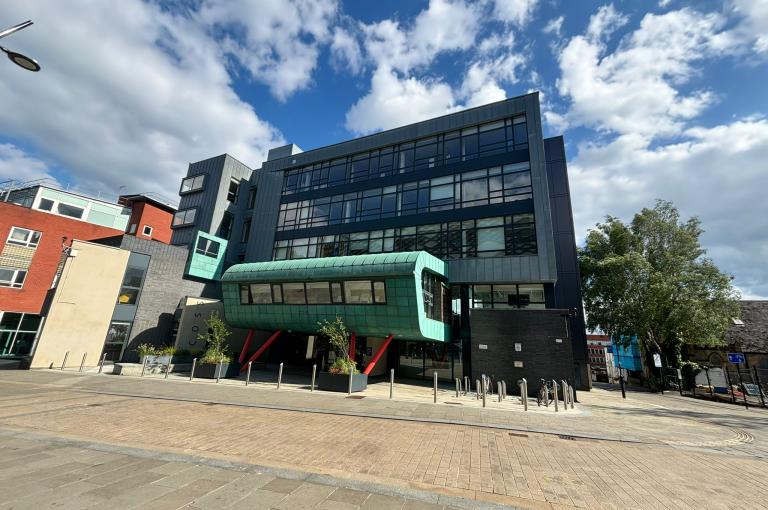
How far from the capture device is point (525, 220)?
908 inches

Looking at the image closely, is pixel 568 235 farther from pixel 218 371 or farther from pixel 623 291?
pixel 218 371

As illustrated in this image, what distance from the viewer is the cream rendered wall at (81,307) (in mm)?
21922

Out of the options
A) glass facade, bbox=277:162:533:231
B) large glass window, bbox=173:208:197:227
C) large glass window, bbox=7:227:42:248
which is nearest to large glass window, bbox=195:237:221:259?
large glass window, bbox=173:208:197:227

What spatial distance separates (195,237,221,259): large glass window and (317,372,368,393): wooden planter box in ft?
72.9

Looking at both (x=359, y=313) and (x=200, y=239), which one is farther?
(x=200, y=239)

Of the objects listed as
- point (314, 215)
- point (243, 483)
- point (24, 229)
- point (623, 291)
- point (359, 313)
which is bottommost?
point (243, 483)

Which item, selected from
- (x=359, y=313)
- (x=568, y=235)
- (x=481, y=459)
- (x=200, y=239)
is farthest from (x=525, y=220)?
(x=200, y=239)

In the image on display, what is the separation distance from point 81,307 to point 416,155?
2896 centimetres

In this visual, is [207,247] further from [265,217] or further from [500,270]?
[500,270]

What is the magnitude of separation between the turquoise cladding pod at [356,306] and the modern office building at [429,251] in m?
0.09

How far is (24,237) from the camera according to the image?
27500 millimetres

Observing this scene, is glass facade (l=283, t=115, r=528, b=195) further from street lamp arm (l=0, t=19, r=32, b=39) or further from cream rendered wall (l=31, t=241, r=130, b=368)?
street lamp arm (l=0, t=19, r=32, b=39)

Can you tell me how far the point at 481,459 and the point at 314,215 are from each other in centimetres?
2785

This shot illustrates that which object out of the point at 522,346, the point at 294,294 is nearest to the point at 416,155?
the point at 294,294
